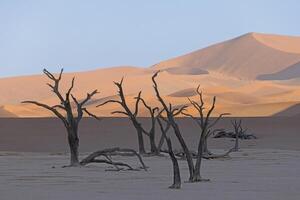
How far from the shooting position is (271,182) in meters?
10.7

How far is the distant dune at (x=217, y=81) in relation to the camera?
70875mm

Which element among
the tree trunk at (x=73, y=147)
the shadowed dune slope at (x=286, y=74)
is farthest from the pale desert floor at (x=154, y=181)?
the shadowed dune slope at (x=286, y=74)

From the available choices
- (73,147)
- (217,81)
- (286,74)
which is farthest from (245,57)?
(73,147)

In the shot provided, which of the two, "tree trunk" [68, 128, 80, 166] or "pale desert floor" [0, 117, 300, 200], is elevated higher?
"tree trunk" [68, 128, 80, 166]

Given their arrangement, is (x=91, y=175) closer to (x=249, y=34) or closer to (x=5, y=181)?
(x=5, y=181)

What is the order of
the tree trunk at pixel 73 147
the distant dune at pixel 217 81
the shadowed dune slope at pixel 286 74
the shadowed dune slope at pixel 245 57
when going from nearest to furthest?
1. the tree trunk at pixel 73 147
2. the distant dune at pixel 217 81
3. the shadowed dune slope at pixel 286 74
4. the shadowed dune slope at pixel 245 57

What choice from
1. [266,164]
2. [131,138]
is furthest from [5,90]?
[266,164]

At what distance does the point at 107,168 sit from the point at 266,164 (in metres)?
3.19

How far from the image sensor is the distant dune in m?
70.9

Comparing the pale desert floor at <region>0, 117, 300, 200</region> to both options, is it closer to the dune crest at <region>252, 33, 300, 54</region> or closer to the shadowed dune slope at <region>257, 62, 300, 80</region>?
the shadowed dune slope at <region>257, 62, 300, 80</region>

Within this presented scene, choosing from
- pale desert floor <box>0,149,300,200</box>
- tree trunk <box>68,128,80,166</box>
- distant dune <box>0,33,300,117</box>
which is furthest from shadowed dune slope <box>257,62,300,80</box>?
tree trunk <box>68,128,80,166</box>

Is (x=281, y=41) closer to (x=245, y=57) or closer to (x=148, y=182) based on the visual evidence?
(x=245, y=57)

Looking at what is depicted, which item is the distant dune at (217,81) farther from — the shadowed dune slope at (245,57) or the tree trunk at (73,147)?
the tree trunk at (73,147)

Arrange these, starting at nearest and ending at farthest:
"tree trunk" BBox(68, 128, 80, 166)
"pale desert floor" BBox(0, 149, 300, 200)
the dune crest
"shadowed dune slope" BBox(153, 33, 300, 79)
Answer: "pale desert floor" BBox(0, 149, 300, 200), "tree trunk" BBox(68, 128, 80, 166), "shadowed dune slope" BBox(153, 33, 300, 79), the dune crest
